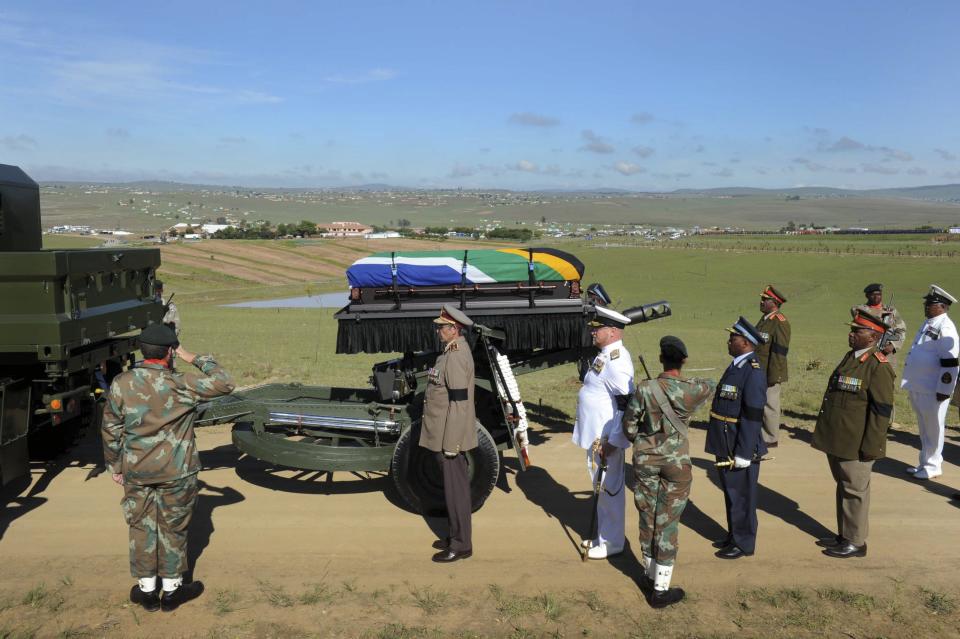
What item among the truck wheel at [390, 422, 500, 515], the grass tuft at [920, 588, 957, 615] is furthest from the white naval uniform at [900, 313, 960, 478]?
the truck wheel at [390, 422, 500, 515]

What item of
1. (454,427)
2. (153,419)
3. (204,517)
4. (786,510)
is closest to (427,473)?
(454,427)

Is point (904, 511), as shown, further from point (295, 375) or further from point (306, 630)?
point (295, 375)

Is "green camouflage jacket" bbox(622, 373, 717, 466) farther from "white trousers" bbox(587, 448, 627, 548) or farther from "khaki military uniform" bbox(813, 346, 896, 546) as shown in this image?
"khaki military uniform" bbox(813, 346, 896, 546)

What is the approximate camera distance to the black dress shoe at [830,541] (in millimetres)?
A: 6027

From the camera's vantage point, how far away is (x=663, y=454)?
5.16m

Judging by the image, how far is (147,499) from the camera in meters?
5.01

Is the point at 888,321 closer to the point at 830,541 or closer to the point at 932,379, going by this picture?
the point at 932,379

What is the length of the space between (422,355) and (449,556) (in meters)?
2.44

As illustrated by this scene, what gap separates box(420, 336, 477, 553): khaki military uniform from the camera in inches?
231

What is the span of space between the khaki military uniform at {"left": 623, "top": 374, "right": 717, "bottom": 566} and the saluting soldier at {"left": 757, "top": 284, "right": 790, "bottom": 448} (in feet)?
13.8

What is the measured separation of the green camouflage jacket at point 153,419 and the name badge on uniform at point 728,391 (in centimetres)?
370

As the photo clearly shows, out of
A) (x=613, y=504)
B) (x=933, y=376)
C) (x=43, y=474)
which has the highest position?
(x=933, y=376)

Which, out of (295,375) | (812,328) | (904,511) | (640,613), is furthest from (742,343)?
(812,328)

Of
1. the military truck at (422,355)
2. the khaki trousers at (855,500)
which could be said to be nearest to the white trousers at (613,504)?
the military truck at (422,355)
